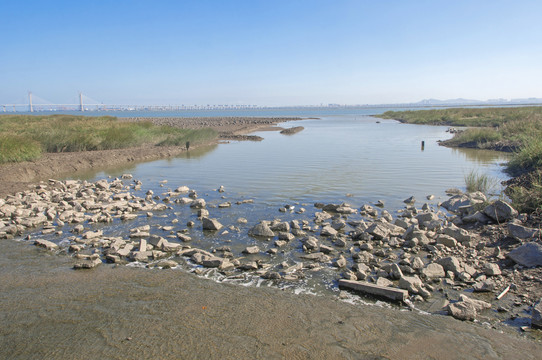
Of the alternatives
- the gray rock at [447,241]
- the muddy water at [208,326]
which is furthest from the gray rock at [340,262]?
the gray rock at [447,241]

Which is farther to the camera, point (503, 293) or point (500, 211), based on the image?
point (500, 211)

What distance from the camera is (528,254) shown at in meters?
6.52

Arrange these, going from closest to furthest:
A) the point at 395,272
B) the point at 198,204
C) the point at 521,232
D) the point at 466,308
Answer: the point at 466,308 < the point at 395,272 < the point at 521,232 < the point at 198,204

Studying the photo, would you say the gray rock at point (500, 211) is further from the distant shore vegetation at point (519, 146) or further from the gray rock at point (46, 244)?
the gray rock at point (46, 244)

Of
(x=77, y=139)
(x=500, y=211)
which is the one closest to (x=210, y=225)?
(x=500, y=211)

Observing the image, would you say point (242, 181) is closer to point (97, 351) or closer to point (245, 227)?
point (245, 227)

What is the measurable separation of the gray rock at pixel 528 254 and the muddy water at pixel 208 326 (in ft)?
7.47

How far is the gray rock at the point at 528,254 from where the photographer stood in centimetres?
641

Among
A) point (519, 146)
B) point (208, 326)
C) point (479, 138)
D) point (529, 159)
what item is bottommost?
point (208, 326)

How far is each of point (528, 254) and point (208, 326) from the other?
17.9 feet

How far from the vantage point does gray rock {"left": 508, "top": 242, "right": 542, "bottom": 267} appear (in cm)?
641

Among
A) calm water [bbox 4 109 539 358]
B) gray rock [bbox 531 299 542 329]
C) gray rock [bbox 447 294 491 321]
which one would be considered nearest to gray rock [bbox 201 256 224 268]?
calm water [bbox 4 109 539 358]

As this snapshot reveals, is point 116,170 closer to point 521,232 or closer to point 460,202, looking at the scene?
point 460,202

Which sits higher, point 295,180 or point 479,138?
point 479,138
